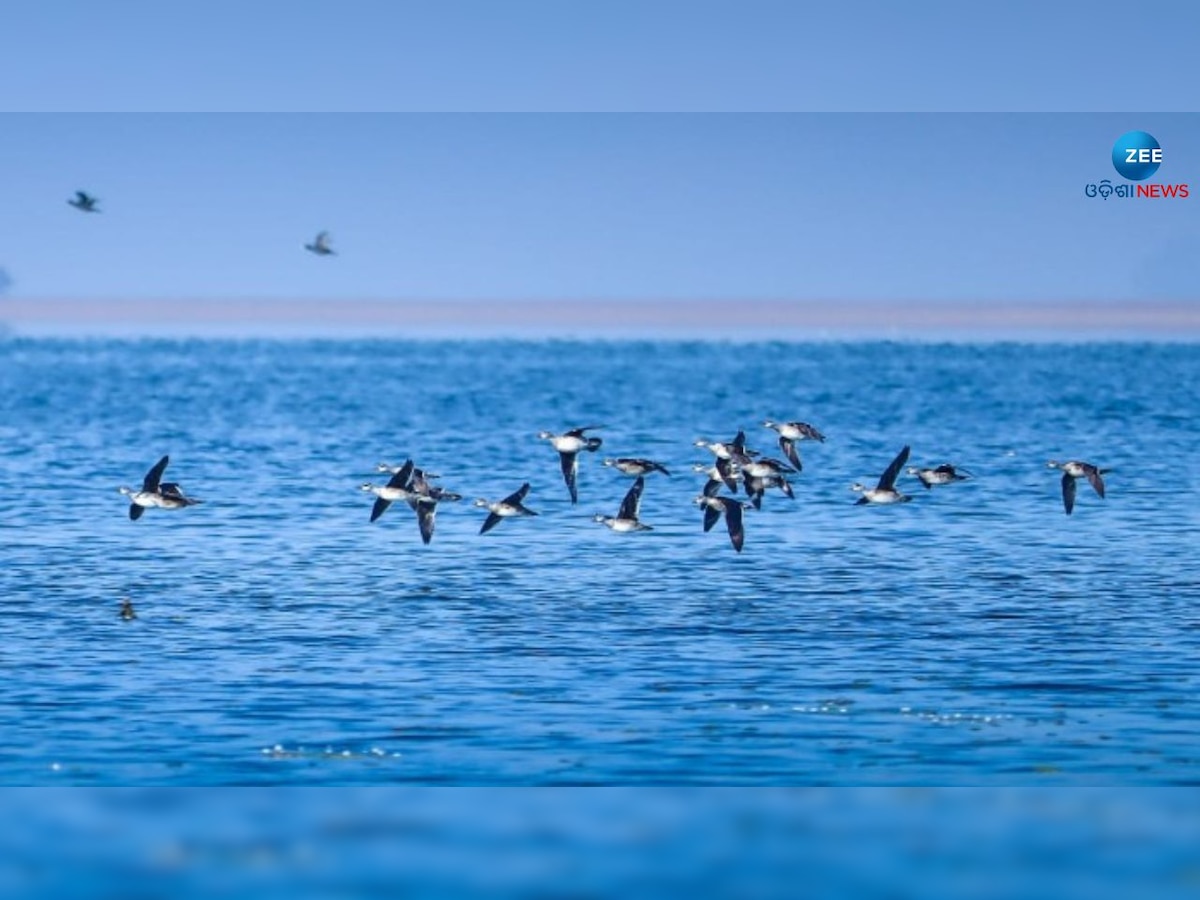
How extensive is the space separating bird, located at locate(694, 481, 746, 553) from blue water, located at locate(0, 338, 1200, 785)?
1.03 m

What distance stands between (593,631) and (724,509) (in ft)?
10.5

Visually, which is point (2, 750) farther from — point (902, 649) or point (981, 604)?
point (981, 604)

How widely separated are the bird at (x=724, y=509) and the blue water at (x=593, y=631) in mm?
1031

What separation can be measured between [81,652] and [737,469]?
8.74 metres

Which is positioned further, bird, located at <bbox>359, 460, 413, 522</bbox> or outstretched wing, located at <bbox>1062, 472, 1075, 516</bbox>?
outstretched wing, located at <bbox>1062, 472, 1075, 516</bbox>

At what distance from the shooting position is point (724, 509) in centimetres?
2827

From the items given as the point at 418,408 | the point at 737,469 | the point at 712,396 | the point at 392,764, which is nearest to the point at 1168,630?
the point at 737,469

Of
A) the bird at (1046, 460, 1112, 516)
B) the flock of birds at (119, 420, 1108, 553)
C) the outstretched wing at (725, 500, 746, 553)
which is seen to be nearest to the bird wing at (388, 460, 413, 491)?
the flock of birds at (119, 420, 1108, 553)

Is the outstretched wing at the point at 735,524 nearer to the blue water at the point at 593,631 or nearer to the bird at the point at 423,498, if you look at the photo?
the blue water at the point at 593,631

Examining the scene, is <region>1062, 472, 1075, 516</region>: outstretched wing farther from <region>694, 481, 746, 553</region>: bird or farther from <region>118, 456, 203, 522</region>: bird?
<region>118, 456, 203, 522</region>: bird

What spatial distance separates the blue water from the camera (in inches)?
763

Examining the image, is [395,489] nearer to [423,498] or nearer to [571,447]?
[423,498]

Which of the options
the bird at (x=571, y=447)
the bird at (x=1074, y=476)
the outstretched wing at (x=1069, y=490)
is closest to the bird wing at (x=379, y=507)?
the bird at (x=571, y=447)

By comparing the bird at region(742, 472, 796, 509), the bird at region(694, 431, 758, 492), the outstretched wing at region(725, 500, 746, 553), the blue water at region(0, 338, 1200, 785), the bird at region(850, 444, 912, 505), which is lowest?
the blue water at region(0, 338, 1200, 785)
